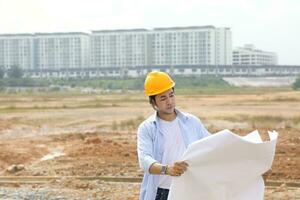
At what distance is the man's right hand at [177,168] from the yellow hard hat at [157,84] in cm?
44

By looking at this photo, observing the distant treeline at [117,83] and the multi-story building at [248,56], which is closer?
the distant treeline at [117,83]

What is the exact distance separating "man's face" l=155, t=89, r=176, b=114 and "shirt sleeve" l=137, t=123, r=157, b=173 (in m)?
0.16

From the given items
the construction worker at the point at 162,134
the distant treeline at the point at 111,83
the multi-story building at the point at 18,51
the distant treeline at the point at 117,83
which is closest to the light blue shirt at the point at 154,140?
the construction worker at the point at 162,134

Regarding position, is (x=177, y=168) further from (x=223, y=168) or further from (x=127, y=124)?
(x=127, y=124)

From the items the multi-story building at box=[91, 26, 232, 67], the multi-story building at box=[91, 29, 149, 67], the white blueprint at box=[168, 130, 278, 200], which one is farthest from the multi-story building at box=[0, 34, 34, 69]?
the white blueprint at box=[168, 130, 278, 200]

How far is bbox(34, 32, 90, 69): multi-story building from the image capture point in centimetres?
14425

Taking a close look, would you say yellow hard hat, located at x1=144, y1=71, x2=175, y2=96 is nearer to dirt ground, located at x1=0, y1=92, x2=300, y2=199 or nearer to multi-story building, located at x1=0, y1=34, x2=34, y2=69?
dirt ground, located at x1=0, y1=92, x2=300, y2=199

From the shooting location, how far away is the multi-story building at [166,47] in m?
140

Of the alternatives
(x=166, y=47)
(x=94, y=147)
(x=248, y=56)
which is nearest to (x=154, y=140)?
(x=94, y=147)

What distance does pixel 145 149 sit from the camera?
3.59 metres

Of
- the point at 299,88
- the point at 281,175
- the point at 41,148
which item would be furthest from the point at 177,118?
the point at 299,88

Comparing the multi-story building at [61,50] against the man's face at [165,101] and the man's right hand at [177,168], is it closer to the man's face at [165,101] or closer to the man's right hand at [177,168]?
the man's face at [165,101]

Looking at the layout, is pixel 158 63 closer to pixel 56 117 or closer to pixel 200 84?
pixel 200 84

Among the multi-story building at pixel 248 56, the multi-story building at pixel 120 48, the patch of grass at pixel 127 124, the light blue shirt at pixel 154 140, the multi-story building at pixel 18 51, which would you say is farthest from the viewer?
the multi-story building at pixel 248 56
